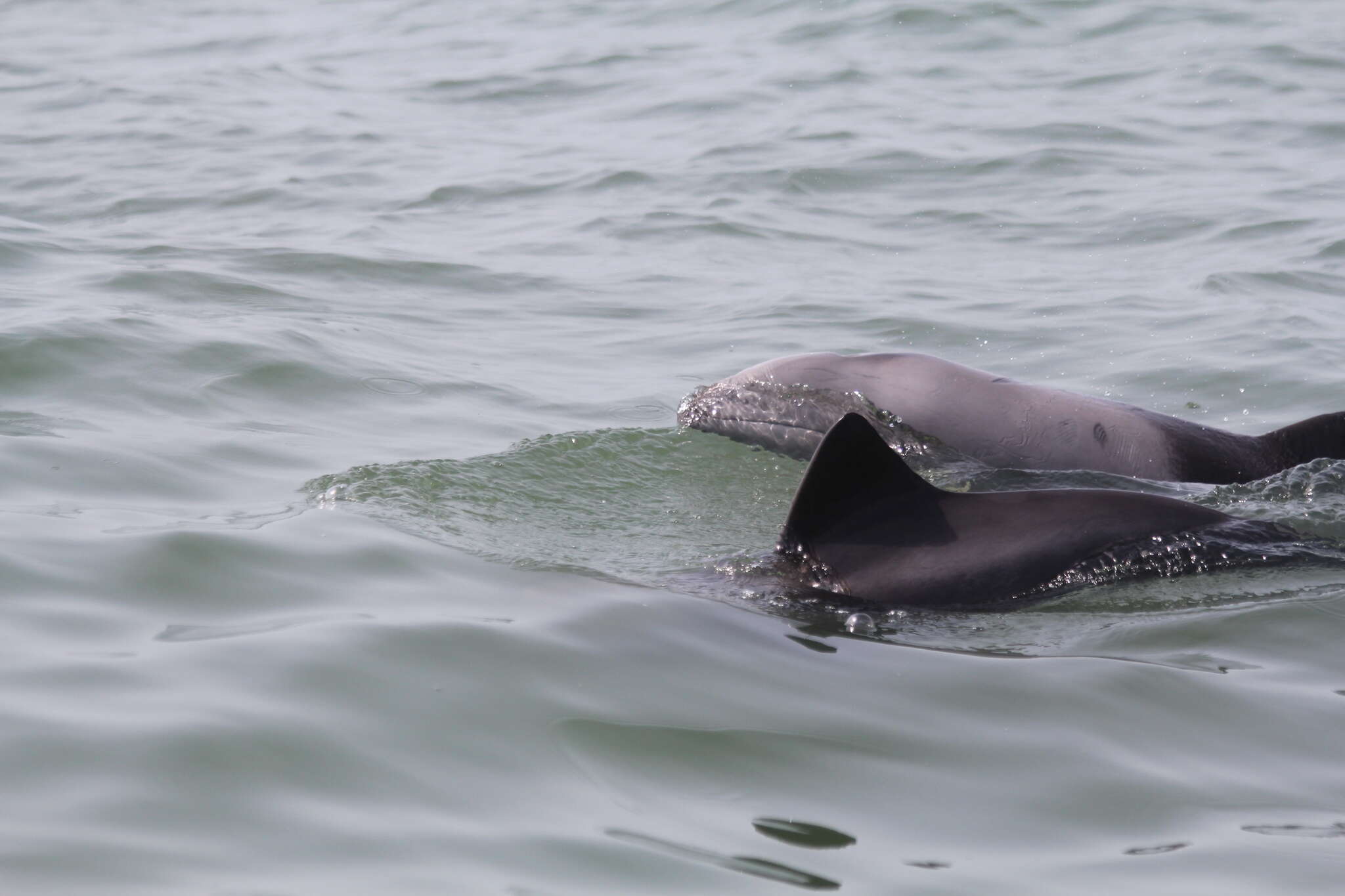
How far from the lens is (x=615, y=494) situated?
21.2 feet

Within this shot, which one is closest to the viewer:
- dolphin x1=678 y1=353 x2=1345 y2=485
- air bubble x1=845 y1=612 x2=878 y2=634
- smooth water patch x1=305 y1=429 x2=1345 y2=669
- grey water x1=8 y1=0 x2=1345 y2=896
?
grey water x1=8 y1=0 x2=1345 y2=896

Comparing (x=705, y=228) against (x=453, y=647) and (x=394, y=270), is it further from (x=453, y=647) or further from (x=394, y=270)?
(x=453, y=647)

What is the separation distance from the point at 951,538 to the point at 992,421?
187 cm

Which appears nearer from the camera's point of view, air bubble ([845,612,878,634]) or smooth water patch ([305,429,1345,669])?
air bubble ([845,612,878,634])

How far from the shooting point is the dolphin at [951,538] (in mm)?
4879

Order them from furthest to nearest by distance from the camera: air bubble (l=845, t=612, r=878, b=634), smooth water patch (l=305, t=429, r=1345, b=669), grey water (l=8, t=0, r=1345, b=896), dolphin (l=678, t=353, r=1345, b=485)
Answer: dolphin (l=678, t=353, r=1345, b=485) < smooth water patch (l=305, t=429, r=1345, b=669) < air bubble (l=845, t=612, r=878, b=634) < grey water (l=8, t=0, r=1345, b=896)

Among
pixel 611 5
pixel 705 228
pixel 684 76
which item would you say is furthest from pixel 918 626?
pixel 611 5

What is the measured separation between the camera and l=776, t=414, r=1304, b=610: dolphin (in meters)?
4.88

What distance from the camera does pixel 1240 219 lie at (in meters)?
12.4

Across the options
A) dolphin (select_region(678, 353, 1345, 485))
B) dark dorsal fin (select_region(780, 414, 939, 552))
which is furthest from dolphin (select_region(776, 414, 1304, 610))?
dolphin (select_region(678, 353, 1345, 485))

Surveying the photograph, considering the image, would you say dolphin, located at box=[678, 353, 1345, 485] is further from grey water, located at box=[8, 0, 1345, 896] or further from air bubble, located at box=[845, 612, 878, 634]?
air bubble, located at box=[845, 612, 878, 634]

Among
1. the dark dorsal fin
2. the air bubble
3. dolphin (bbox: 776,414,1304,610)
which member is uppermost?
the dark dorsal fin

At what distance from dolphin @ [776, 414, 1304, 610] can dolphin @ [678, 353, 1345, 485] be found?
1407mm

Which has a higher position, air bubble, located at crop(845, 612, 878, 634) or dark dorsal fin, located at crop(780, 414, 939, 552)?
dark dorsal fin, located at crop(780, 414, 939, 552)
